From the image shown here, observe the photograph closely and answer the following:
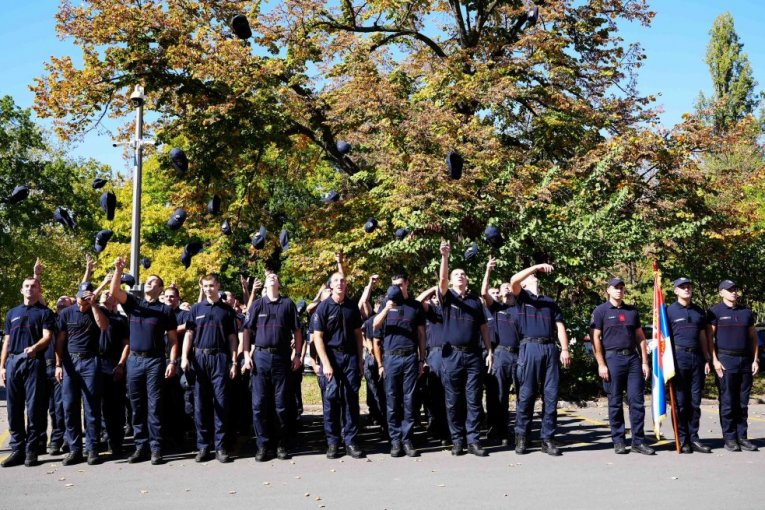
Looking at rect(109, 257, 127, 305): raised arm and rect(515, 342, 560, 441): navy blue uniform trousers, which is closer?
rect(109, 257, 127, 305): raised arm

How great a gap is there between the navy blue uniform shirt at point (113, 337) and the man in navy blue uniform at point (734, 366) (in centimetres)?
701

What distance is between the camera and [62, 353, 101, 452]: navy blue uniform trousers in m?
9.13

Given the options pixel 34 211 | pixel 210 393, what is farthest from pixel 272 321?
pixel 34 211

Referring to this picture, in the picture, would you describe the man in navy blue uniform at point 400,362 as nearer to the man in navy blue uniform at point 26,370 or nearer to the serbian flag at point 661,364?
the serbian flag at point 661,364

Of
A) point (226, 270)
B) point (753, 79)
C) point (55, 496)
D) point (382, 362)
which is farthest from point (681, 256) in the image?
point (753, 79)

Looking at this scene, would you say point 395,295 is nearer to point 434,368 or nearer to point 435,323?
point 435,323

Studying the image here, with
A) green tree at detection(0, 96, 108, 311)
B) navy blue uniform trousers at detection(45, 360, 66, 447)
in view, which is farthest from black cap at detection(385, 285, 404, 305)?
green tree at detection(0, 96, 108, 311)

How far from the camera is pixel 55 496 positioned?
734 centimetres

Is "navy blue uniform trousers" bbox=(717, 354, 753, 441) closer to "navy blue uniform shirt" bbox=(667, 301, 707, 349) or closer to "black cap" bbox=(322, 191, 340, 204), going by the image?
"navy blue uniform shirt" bbox=(667, 301, 707, 349)

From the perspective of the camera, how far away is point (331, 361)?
9.35 metres

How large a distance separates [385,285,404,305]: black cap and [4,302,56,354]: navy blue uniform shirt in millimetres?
3779

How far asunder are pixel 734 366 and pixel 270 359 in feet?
17.7

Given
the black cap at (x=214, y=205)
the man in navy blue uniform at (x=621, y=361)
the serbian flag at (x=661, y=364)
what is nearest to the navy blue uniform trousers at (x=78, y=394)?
the man in navy blue uniform at (x=621, y=361)

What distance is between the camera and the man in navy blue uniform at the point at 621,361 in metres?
9.25
